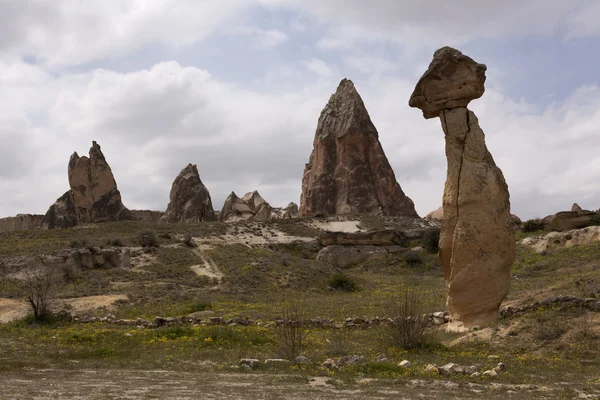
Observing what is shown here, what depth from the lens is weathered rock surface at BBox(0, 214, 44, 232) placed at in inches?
3428

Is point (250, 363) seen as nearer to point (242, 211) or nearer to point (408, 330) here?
point (408, 330)

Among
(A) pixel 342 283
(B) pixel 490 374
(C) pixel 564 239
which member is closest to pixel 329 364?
(B) pixel 490 374

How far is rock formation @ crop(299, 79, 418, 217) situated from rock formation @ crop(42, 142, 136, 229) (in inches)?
1029

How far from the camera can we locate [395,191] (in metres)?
83.6

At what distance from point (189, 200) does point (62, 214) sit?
16136 mm

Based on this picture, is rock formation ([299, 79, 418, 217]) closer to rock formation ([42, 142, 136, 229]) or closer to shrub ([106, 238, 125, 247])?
rock formation ([42, 142, 136, 229])

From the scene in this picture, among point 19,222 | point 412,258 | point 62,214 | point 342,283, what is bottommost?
point 342,283

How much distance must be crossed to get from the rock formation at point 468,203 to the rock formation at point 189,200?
61910 mm

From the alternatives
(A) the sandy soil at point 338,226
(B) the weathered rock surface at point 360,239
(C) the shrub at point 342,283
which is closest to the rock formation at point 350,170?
(A) the sandy soil at point 338,226

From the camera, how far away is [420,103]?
18.0m

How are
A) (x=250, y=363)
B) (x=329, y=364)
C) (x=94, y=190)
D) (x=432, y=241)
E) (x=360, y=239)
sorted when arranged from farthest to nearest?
(x=94, y=190) < (x=360, y=239) < (x=432, y=241) < (x=250, y=363) < (x=329, y=364)

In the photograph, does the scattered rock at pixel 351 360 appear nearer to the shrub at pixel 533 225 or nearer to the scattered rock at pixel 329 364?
the scattered rock at pixel 329 364

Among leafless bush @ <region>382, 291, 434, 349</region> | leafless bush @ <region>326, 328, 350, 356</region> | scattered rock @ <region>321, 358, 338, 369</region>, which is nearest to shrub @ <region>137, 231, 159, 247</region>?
leafless bush @ <region>326, 328, 350, 356</region>

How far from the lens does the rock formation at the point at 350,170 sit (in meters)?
81.8
